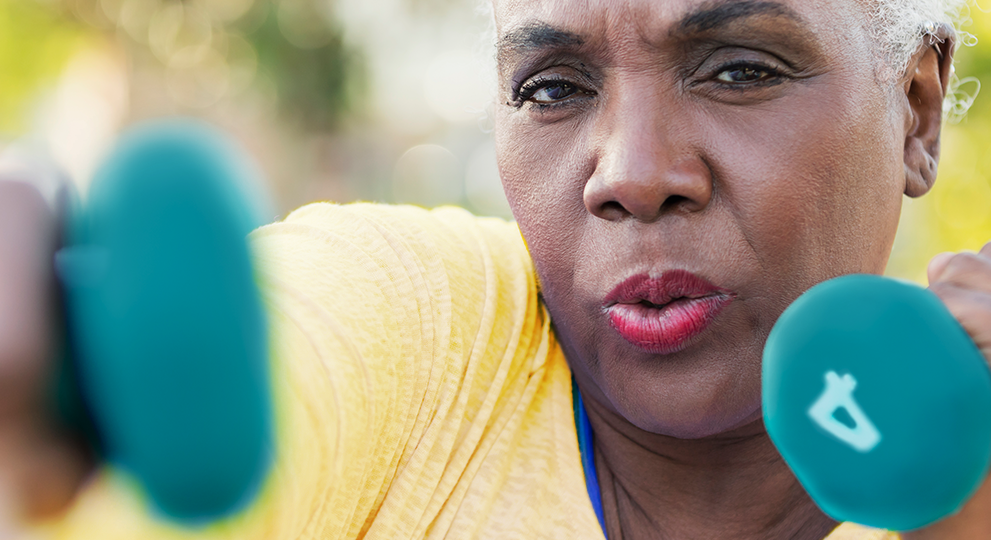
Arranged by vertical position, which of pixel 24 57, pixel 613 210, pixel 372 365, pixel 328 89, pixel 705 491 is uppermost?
pixel 613 210

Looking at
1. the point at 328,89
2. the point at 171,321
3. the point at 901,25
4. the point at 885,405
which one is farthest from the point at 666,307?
the point at 328,89

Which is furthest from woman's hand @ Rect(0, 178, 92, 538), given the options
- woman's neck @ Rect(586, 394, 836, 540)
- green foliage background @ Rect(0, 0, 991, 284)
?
green foliage background @ Rect(0, 0, 991, 284)

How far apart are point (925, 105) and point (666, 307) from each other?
0.74 meters

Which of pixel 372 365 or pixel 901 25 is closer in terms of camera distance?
pixel 372 365

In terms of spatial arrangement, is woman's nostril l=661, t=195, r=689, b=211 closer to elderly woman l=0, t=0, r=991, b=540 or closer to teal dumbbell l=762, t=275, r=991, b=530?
elderly woman l=0, t=0, r=991, b=540

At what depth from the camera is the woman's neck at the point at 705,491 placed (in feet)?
4.84

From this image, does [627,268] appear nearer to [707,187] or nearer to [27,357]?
[707,187]

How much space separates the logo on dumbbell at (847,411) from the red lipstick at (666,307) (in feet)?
1.37

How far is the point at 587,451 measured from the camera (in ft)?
5.01

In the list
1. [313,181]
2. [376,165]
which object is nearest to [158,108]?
[313,181]

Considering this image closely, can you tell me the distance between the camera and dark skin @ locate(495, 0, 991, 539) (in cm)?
127

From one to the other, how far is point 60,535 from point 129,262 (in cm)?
32

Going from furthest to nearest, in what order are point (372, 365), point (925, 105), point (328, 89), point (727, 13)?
point (328, 89)
point (925, 105)
point (727, 13)
point (372, 365)

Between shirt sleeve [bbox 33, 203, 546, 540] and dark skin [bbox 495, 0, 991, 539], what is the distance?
16 cm
